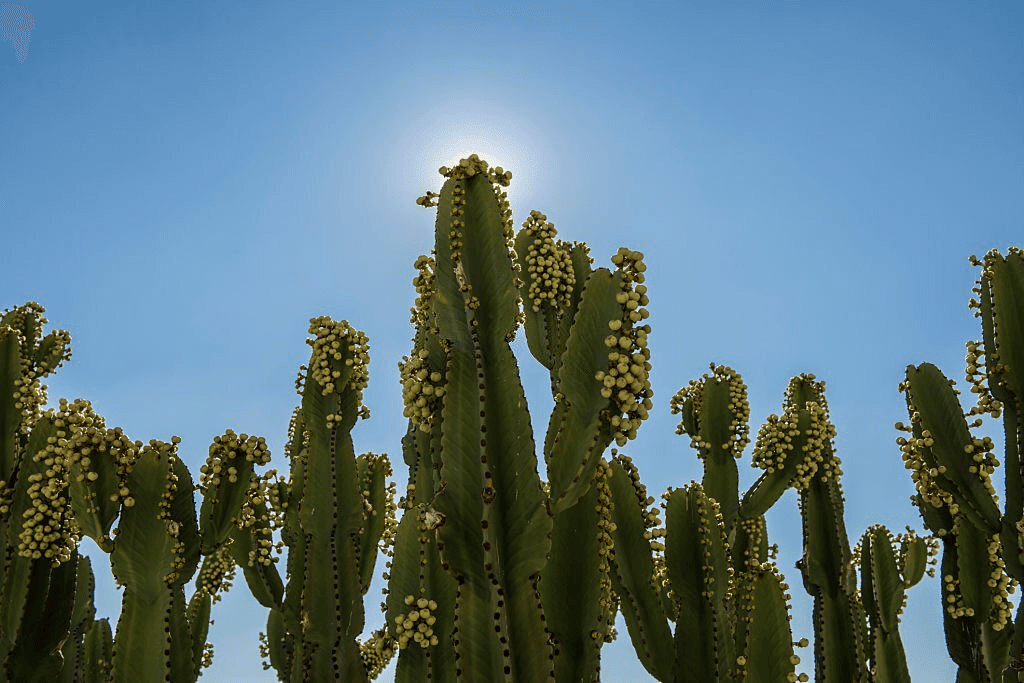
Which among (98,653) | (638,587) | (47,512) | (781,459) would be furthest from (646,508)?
(98,653)

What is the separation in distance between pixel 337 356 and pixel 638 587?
10.5 feet

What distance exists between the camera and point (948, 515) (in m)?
5.89

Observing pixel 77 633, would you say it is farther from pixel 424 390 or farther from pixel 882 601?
pixel 882 601

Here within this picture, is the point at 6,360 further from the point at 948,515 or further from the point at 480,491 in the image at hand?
the point at 948,515

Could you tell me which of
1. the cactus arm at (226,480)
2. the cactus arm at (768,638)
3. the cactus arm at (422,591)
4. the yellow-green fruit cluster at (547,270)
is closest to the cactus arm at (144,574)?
the cactus arm at (226,480)

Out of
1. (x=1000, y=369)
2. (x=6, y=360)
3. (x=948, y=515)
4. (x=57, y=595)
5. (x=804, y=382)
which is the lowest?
(x=57, y=595)

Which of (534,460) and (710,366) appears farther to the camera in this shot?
(710,366)

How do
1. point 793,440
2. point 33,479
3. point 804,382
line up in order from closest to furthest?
point 33,479 < point 793,440 < point 804,382

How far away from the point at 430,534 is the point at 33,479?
10.6 feet

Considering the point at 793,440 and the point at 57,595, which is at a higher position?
the point at 793,440

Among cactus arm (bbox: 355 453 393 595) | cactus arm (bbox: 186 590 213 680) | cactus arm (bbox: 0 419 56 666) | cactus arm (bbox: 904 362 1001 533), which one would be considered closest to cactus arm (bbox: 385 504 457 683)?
cactus arm (bbox: 355 453 393 595)

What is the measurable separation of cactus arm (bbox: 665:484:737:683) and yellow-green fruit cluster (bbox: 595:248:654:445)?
2.08 m

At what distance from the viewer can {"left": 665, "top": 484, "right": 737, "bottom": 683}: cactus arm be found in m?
5.10

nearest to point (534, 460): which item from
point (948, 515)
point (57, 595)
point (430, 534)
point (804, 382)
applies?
point (430, 534)
